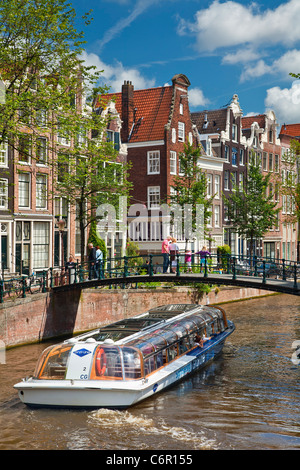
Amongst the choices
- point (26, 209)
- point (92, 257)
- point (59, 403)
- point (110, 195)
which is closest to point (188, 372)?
point (59, 403)

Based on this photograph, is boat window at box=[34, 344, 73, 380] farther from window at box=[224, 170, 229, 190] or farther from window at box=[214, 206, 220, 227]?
window at box=[224, 170, 229, 190]

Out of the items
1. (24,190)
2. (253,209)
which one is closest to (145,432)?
(24,190)

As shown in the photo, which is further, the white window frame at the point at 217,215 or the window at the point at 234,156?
the window at the point at 234,156

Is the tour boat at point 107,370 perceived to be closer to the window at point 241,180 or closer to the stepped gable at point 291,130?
the window at point 241,180

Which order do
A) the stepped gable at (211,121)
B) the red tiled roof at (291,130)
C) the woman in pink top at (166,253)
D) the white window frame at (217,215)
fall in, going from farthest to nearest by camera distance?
the red tiled roof at (291,130) → the stepped gable at (211,121) → the white window frame at (217,215) → the woman in pink top at (166,253)

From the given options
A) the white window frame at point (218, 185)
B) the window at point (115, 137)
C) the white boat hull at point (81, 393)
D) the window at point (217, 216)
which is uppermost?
the window at point (115, 137)

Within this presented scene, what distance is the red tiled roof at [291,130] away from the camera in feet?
245

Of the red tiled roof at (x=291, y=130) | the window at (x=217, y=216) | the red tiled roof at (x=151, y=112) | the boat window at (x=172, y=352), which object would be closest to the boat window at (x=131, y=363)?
the boat window at (x=172, y=352)

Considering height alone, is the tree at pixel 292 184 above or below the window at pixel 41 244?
above

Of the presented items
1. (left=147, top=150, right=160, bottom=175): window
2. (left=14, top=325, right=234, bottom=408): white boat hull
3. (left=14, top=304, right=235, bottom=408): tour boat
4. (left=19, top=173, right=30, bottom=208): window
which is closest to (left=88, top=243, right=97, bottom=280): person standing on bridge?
(left=19, top=173, right=30, bottom=208): window

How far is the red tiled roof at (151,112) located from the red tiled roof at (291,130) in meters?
34.1

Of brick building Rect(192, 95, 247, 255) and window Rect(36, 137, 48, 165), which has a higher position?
brick building Rect(192, 95, 247, 255)

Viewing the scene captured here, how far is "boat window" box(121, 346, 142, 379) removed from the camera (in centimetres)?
1580

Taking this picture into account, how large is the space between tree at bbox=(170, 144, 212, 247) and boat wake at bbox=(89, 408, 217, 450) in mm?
24980
